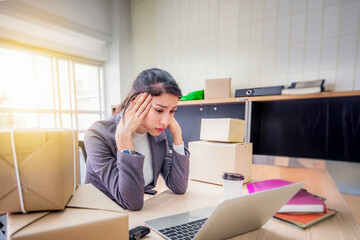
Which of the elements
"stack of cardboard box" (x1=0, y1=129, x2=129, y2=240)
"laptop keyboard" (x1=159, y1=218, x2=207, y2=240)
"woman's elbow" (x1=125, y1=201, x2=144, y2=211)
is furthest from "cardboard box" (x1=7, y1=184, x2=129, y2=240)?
"woman's elbow" (x1=125, y1=201, x2=144, y2=211)

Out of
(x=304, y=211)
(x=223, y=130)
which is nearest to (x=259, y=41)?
(x=223, y=130)

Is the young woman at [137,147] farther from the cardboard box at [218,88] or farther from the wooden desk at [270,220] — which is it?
the cardboard box at [218,88]

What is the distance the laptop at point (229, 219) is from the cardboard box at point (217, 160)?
428 mm

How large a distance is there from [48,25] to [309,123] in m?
3.28

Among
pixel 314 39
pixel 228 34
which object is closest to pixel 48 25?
pixel 228 34

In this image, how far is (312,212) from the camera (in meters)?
0.67

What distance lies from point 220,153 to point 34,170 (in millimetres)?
845

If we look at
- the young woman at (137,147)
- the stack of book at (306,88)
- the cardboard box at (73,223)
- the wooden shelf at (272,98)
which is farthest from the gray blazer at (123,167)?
the stack of book at (306,88)

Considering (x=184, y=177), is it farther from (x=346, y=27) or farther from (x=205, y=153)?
(x=346, y=27)

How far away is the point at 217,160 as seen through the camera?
1088 millimetres

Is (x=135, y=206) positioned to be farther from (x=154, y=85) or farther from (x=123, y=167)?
(x=154, y=85)

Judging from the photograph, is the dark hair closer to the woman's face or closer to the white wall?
the woman's face

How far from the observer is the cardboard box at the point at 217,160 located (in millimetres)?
1056

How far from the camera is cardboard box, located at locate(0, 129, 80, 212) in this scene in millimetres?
410
